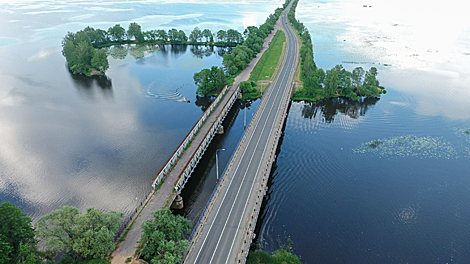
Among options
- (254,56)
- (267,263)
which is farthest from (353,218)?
(254,56)

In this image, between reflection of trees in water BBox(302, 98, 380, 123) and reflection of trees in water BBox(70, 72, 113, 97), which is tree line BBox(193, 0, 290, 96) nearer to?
reflection of trees in water BBox(302, 98, 380, 123)

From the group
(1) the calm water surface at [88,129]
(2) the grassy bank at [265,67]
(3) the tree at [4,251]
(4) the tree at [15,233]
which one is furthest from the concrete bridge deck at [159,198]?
(2) the grassy bank at [265,67]

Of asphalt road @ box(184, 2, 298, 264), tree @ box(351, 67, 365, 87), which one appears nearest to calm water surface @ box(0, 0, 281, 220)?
asphalt road @ box(184, 2, 298, 264)

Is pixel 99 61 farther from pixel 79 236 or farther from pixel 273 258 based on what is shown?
pixel 273 258

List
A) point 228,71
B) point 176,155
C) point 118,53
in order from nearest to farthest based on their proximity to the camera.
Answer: point 176,155 → point 228,71 → point 118,53

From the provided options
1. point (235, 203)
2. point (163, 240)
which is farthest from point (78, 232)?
point (235, 203)

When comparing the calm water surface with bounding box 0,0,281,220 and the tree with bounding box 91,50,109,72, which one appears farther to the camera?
the tree with bounding box 91,50,109,72

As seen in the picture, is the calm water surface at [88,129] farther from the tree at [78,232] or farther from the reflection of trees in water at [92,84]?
the tree at [78,232]
